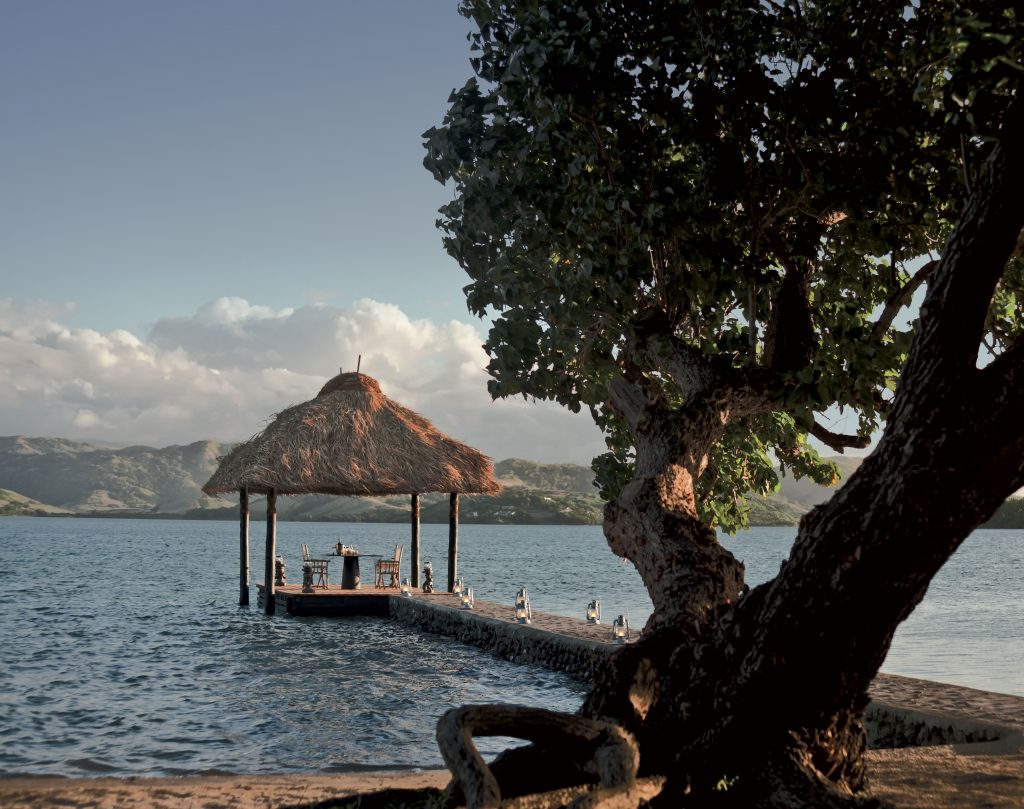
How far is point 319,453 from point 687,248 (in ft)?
56.3

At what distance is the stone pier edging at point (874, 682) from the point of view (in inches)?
381

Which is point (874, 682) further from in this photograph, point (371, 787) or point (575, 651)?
point (371, 787)

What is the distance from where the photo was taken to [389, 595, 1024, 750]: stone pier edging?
381 inches

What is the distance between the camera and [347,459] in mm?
24594

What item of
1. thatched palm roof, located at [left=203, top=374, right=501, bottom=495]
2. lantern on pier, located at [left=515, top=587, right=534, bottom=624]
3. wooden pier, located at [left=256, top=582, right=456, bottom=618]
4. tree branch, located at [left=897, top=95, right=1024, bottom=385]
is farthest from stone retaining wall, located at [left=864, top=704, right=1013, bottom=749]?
thatched palm roof, located at [left=203, top=374, right=501, bottom=495]

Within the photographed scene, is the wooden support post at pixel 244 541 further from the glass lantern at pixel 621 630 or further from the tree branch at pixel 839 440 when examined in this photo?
the tree branch at pixel 839 440

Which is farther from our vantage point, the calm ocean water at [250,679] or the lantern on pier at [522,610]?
the lantern on pier at [522,610]

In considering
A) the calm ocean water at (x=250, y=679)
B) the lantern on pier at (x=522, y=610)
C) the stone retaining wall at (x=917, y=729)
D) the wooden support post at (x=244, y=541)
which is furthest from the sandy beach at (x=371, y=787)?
the wooden support post at (x=244, y=541)

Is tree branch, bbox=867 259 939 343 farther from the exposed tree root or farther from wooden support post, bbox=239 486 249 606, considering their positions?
wooden support post, bbox=239 486 249 606

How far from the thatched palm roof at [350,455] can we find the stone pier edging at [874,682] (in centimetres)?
289

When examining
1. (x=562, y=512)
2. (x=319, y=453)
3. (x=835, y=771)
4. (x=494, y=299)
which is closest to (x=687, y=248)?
(x=494, y=299)

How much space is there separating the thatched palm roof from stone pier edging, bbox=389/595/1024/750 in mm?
2890

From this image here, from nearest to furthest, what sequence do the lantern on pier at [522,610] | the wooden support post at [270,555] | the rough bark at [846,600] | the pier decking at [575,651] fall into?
1. the rough bark at [846,600]
2. the pier decking at [575,651]
3. the lantern on pier at [522,610]
4. the wooden support post at [270,555]

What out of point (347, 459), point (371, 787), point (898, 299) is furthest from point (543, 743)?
point (347, 459)
